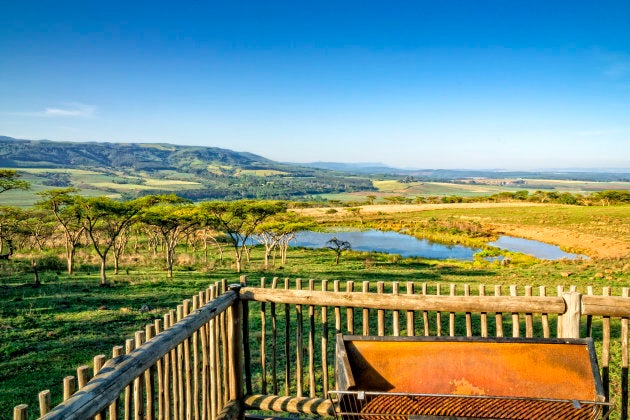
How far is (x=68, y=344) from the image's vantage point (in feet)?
36.9

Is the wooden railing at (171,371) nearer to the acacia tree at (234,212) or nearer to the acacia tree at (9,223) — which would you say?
the acacia tree at (234,212)

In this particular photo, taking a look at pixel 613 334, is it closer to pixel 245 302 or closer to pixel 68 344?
pixel 245 302

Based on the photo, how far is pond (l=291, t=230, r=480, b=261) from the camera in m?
42.5

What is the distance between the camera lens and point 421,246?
48.9 metres

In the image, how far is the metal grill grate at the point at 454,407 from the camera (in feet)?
10.5

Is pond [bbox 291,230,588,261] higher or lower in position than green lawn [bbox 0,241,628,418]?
lower

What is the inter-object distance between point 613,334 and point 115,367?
1328 centimetres

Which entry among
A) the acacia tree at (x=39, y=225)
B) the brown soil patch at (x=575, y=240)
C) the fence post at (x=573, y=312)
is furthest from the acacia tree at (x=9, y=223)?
the brown soil patch at (x=575, y=240)

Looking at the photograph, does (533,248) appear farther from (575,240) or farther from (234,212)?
(234,212)

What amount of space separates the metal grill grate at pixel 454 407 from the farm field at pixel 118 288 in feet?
24.0

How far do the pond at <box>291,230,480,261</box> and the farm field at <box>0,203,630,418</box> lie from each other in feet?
25.2

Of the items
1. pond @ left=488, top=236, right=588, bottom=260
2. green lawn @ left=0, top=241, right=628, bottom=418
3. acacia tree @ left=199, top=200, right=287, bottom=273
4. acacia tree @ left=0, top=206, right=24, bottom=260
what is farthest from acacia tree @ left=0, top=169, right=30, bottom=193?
pond @ left=488, top=236, right=588, bottom=260

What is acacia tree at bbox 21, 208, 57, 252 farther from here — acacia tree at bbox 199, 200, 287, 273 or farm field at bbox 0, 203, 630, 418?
acacia tree at bbox 199, 200, 287, 273

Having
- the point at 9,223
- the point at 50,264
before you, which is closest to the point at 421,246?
the point at 50,264
